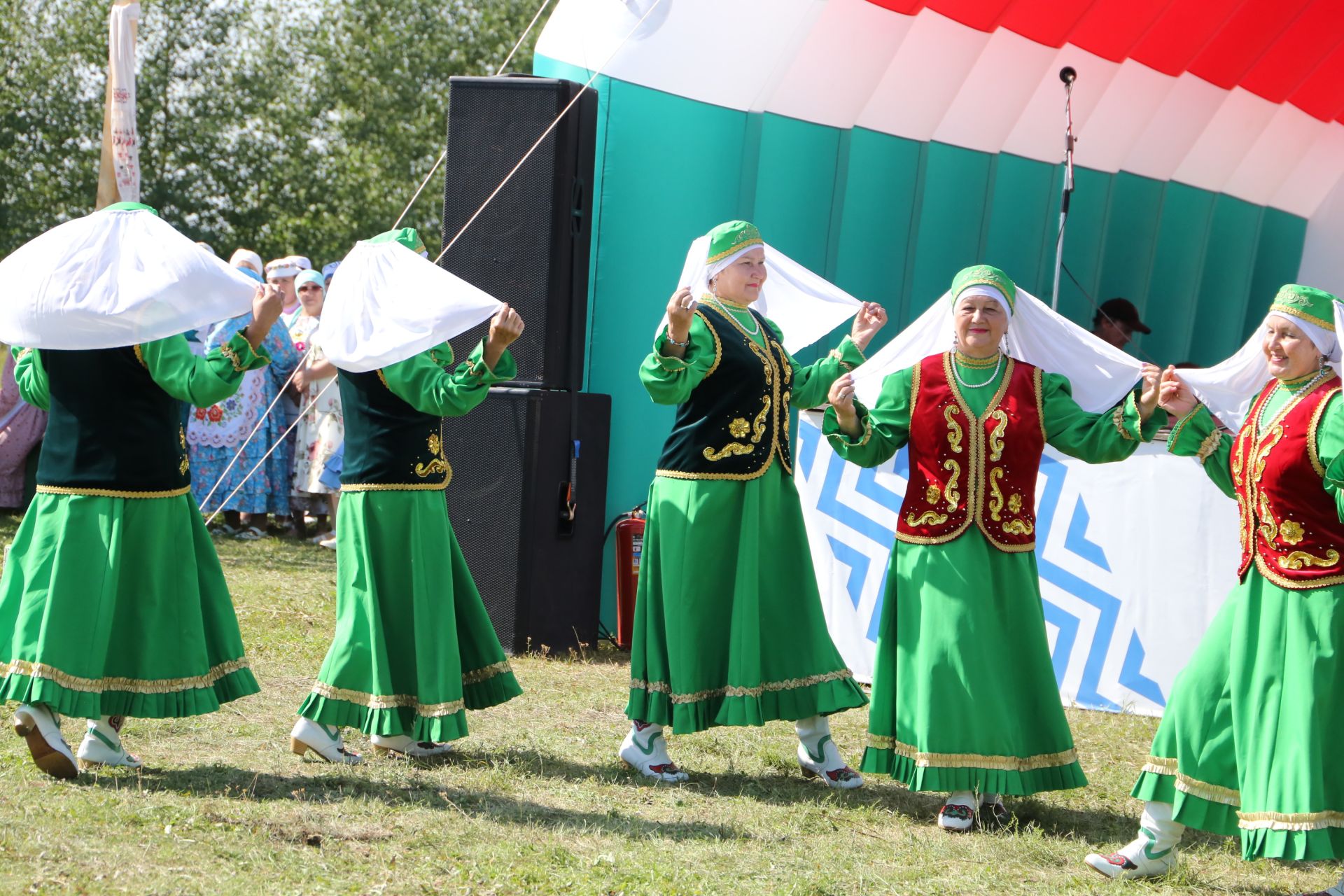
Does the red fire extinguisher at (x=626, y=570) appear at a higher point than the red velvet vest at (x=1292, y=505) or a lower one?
lower

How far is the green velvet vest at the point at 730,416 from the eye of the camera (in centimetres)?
488

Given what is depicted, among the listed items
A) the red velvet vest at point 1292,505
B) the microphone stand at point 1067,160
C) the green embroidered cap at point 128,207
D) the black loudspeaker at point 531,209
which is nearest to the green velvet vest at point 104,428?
the green embroidered cap at point 128,207

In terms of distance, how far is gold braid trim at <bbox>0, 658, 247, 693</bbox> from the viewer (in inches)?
166

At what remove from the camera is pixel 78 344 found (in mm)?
4246

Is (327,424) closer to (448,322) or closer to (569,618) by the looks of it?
(569,618)

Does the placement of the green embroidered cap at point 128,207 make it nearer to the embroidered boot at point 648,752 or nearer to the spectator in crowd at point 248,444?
the embroidered boot at point 648,752

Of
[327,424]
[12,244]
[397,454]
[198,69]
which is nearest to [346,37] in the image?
[198,69]

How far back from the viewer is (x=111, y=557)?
14.1ft

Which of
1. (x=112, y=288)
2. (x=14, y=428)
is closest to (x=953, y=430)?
(x=112, y=288)

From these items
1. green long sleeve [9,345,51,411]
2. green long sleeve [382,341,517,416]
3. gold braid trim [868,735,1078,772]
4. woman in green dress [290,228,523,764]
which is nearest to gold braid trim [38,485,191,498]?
Answer: green long sleeve [9,345,51,411]

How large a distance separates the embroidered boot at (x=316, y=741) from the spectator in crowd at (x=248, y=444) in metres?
4.99

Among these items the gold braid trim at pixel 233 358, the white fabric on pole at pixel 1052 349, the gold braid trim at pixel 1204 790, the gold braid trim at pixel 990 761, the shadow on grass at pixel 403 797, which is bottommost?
the shadow on grass at pixel 403 797

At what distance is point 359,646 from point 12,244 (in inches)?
667

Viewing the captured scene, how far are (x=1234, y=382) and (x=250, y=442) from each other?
736cm
